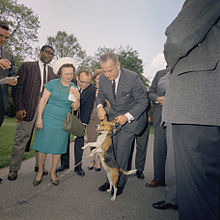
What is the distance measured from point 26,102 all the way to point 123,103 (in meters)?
2.07

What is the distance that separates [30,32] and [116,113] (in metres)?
28.4

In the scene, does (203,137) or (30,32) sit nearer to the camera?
(203,137)

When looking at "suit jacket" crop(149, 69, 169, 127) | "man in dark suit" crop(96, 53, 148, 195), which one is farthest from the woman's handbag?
"suit jacket" crop(149, 69, 169, 127)

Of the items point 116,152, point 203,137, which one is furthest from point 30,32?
point 203,137

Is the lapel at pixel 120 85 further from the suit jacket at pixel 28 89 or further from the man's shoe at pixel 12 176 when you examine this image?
the man's shoe at pixel 12 176

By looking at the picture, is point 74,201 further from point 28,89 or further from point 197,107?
point 28,89

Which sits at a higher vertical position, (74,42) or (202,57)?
(74,42)

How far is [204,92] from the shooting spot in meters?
1.23

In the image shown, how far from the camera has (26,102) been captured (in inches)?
143

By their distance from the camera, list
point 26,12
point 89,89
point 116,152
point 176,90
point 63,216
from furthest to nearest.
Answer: point 26,12 < point 89,89 < point 116,152 < point 63,216 < point 176,90

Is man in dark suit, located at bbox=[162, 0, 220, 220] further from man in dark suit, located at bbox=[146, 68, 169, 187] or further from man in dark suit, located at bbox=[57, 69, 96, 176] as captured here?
man in dark suit, located at bbox=[57, 69, 96, 176]

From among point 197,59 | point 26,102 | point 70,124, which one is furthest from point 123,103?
point 26,102

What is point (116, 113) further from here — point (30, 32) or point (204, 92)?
point (30, 32)

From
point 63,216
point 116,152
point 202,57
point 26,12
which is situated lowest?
point 63,216
